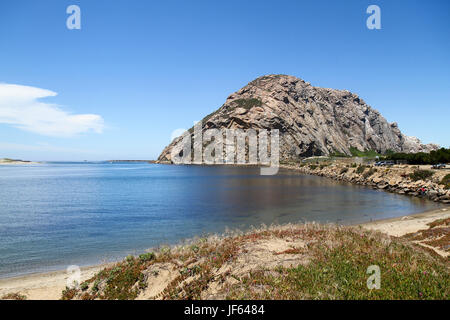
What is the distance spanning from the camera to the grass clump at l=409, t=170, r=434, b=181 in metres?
52.2

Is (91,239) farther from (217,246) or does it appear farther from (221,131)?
(221,131)

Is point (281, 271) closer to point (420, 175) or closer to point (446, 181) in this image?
point (446, 181)

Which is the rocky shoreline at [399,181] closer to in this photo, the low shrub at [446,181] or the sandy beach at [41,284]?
the low shrub at [446,181]

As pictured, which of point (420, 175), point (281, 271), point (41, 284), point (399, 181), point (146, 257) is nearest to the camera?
point (281, 271)

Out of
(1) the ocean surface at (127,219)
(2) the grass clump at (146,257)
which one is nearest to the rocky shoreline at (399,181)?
(1) the ocean surface at (127,219)

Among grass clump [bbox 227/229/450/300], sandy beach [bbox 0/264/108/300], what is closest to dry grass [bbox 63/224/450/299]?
grass clump [bbox 227/229/450/300]

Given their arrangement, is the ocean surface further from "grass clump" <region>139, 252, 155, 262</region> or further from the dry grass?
the dry grass

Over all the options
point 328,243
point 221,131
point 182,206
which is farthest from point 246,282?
point 221,131

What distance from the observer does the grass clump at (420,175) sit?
171 ft

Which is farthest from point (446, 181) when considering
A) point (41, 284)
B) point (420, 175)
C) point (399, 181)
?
point (41, 284)

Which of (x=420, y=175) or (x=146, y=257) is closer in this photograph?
(x=146, y=257)

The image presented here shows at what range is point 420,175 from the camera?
176 ft

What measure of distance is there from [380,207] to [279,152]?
500 feet

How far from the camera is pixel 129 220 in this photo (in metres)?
31.4
